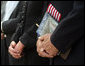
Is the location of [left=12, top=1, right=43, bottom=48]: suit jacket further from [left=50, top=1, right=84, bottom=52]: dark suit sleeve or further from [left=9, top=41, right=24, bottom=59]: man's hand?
[left=50, top=1, right=84, bottom=52]: dark suit sleeve

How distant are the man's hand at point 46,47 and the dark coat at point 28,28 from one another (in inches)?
6.7

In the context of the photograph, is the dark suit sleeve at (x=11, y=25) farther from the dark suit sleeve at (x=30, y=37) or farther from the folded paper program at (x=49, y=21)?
the folded paper program at (x=49, y=21)

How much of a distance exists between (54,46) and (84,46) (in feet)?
0.48

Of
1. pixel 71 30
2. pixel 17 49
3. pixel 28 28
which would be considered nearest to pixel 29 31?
pixel 28 28

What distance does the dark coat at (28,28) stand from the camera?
117cm

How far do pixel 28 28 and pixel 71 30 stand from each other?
42cm

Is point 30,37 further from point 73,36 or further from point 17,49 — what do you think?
point 73,36

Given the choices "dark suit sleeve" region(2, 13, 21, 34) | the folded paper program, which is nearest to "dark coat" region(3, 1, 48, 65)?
"dark suit sleeve" region(2, 13, 21, 34)

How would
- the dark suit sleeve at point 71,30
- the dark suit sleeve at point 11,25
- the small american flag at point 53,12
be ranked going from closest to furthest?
the dark suit sleeve at point 71,30 < the small american flag at point 53,12 < the dark suit sleeve at point 11,25

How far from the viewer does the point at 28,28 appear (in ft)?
3.96

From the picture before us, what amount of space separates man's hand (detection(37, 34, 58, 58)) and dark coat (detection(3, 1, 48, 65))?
171 mm

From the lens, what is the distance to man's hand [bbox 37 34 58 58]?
3.01ft

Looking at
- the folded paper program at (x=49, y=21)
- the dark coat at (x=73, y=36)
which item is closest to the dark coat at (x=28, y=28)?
the folded paper program at (x=49, y=21)

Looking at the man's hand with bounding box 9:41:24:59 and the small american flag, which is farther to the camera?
the man's hand with bounding box 9:41:24:59
